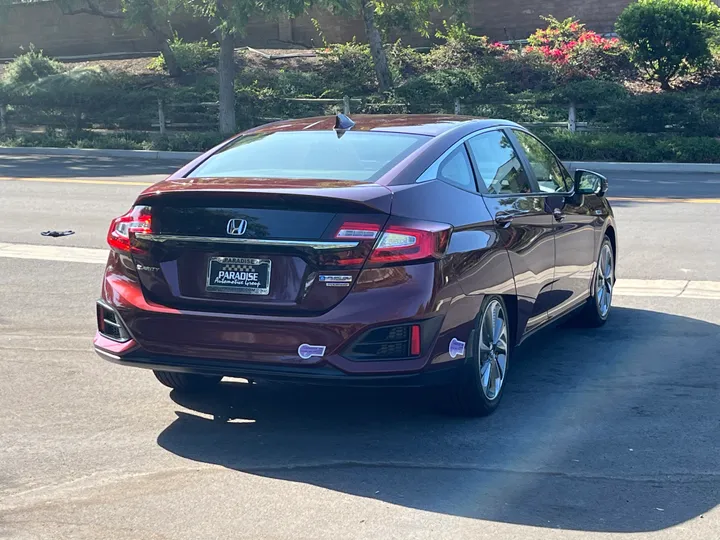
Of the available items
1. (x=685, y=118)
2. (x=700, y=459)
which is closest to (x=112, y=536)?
(x=700, y=459)

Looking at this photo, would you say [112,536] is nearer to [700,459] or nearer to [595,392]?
[700,459]

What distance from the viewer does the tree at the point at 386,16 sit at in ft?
93.7

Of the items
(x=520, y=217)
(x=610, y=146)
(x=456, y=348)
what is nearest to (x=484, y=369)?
(x=456, y=348)

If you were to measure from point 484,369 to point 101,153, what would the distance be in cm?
2237

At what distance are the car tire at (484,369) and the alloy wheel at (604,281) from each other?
6.76 feet

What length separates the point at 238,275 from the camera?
17.2 ft

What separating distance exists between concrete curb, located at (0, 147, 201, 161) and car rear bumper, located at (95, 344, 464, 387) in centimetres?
1994

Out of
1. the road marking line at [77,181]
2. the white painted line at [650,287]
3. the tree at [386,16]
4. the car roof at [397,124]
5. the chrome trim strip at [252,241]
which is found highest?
the tree at [386,16]

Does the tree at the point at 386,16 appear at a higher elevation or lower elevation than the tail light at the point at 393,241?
higher

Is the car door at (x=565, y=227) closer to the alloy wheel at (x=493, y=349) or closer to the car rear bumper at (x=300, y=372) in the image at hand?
the alloy wheel at (x=493, y=349)

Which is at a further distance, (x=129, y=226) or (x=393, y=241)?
(x=129, y=226)

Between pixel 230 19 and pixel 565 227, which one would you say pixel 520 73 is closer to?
pixel 230 19

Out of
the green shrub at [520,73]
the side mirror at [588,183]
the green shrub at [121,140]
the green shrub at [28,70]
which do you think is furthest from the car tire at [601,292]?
the green shrub at [28,70]

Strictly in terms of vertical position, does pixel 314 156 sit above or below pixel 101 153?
above
